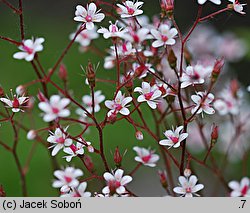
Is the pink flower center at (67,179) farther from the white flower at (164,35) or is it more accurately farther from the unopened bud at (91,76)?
the white flower at (164,35)

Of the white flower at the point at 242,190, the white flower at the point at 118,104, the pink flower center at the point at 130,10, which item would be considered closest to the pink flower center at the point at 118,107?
the white flower at the point at 118,104

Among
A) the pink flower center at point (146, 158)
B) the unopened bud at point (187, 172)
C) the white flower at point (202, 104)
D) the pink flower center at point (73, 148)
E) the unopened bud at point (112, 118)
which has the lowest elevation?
the unopened bud at point (187, 172)

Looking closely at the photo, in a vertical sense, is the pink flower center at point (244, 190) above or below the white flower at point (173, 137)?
below

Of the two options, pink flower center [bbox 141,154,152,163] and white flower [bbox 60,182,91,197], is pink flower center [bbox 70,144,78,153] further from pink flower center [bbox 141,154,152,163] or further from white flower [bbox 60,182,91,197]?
pink flower center [bbox 141,154,152,163]

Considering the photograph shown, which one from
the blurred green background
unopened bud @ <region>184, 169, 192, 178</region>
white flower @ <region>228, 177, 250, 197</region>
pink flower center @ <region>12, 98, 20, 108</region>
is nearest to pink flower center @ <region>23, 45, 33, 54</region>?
pink flower center @ <region>12, 98, 20, 108</region>

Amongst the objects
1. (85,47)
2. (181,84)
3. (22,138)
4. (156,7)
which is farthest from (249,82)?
(181,84)

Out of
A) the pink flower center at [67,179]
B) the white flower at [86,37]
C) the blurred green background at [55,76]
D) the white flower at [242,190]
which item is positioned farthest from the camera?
the blurred green background at [55,76]
